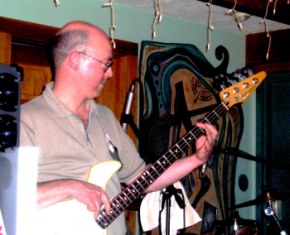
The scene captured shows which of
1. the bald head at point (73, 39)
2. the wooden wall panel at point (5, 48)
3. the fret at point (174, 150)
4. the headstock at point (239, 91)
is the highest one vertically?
the wooden wall panel at point (5, 48)

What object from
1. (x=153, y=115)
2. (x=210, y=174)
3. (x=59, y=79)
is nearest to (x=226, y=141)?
(x=210, y=174)

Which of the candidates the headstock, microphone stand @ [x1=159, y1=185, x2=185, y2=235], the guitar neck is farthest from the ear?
microphone stand @ [x1=159, y1=185, x2=185, y2=235]

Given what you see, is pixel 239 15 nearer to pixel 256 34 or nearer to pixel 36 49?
pixel 256 34

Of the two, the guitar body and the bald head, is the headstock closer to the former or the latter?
the bald head

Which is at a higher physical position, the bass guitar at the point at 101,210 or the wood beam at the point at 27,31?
the wood beam at the point at 27,31

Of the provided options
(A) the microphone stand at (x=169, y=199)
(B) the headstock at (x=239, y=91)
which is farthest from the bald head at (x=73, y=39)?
(A) the microphone stand at (x=169, y=199)

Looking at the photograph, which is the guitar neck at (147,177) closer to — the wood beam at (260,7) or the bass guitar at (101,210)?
the bass guitar at (101,210)

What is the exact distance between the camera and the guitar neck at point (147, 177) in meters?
2.33

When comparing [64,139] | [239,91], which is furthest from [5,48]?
[239,91]

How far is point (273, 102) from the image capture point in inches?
192

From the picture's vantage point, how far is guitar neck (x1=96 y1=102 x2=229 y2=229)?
7.66ft

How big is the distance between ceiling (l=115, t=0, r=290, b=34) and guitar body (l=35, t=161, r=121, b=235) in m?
1.05

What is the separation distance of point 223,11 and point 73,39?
6.19 feet

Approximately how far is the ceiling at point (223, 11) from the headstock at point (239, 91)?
0.33 meters
